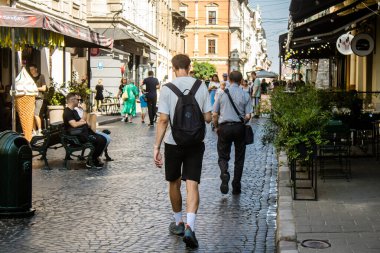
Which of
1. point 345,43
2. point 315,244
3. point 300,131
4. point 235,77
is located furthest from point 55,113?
point 315,244

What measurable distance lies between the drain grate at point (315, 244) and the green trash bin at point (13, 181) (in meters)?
3.52

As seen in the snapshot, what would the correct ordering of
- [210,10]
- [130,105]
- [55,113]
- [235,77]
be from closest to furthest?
[235,77], [55,113], [130,105], [210,10]

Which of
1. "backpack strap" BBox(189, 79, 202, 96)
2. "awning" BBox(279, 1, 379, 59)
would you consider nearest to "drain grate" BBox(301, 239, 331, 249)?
"backpack strap" BBox(189, 79, 202, 96)

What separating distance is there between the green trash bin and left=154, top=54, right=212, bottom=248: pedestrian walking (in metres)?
2.04

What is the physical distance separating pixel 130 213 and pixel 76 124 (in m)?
4.77

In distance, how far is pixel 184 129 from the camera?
6.94 metres

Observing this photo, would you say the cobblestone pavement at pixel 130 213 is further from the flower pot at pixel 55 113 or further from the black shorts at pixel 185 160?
the flower pot at pixel 55 113

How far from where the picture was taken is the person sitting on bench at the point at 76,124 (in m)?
13.0

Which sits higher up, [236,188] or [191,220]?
[191,220]

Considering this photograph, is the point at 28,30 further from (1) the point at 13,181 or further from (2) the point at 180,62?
(2) the point at 180,62

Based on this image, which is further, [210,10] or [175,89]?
[210,10]

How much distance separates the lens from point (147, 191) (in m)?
10.3

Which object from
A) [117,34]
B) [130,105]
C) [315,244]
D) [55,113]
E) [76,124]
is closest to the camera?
[315,244]

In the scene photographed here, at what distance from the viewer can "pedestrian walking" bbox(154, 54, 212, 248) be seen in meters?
6.95
